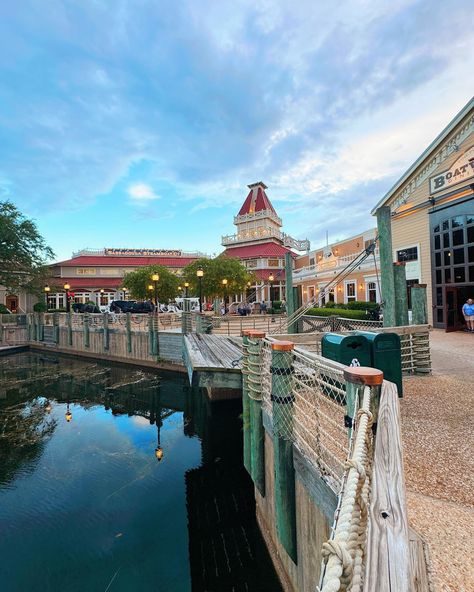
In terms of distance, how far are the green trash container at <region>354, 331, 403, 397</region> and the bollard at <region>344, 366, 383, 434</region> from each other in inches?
169

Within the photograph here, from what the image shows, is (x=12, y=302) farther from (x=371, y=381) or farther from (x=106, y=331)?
(x=371, y=381)

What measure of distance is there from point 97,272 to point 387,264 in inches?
1865

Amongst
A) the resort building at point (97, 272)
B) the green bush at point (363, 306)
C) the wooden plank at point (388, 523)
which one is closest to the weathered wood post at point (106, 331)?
the green bush at point (363, 306)

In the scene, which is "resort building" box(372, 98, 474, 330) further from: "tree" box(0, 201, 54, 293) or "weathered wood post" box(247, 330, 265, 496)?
"tree" box(0, 201, 54, 293)

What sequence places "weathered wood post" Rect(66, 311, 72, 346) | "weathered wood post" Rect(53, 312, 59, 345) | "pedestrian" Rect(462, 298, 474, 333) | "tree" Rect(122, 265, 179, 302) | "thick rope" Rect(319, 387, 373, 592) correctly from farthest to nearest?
"tree" Rect(122, 265, 179, 302) < "weathered wood post" Rect(53, 312, 59, 345) < "weathered wood post" Rect(66, 311, 72, 346) < "pedestrian" Rect(462, 298, 474, 333) < "thick rope" Rect(319, 387, 373, 592)

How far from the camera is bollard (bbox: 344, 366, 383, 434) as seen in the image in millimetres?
1982

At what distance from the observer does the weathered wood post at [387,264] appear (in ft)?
27.4

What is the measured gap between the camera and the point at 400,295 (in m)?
8.77

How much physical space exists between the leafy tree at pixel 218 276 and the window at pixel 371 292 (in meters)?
11.5

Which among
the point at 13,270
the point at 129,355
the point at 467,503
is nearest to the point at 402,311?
the point at 467,503

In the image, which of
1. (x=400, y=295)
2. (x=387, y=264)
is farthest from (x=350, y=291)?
(x=387, y=264)

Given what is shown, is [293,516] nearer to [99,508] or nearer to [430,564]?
[430,564]

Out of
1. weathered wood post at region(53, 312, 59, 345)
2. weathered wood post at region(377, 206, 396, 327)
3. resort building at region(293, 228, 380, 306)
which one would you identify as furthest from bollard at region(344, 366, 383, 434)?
weathered wood post at region(53, 312, 59, 345)

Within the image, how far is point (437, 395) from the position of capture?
6141mm
